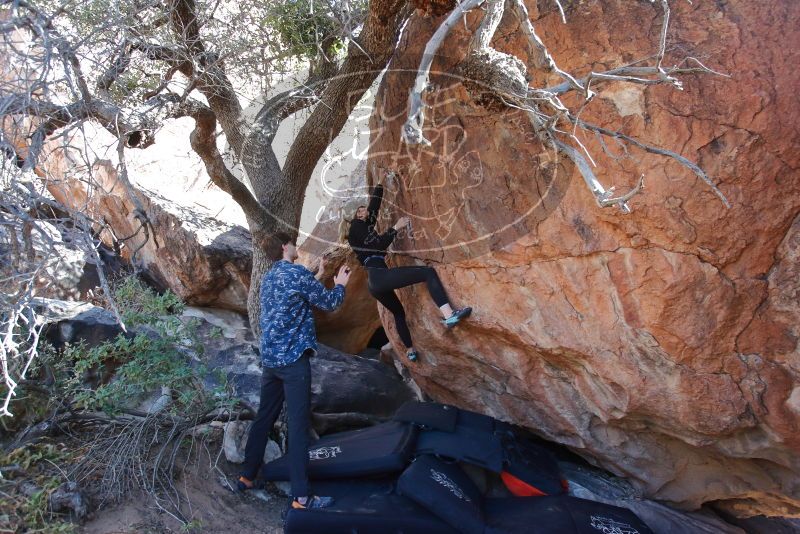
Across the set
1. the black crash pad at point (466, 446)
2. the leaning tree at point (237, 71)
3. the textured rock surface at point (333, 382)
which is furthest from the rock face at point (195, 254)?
the black crash pad at point (466, 446)

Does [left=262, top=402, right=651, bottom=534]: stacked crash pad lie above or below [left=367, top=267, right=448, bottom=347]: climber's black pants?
below

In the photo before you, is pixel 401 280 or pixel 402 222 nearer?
pixel 401 280

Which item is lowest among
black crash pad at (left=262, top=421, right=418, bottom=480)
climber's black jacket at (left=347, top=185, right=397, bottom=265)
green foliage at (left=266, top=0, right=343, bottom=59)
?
black crash pad at (left=262, top=421, right=418, bottom=480)

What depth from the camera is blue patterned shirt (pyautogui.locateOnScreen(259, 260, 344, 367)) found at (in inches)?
154

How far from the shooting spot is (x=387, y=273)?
4.60 meters

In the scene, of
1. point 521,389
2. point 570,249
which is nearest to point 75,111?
point 570,249

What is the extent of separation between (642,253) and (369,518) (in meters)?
2.15

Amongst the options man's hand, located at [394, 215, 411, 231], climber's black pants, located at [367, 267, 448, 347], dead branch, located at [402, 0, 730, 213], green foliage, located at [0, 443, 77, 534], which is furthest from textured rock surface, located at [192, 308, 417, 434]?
dead branch, located at [402, 0, 730, 213]

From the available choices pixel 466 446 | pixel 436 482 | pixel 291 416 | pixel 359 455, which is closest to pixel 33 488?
pixel 291 416

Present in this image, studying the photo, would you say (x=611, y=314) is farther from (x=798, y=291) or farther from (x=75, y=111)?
(x=75, y=111)

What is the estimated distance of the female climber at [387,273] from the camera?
4488 mm

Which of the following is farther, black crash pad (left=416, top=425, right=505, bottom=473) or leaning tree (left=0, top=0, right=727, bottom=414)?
leaning tree (left=0, top=0, right=727, bottom=414)

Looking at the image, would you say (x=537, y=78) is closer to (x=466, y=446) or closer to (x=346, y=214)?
(x=466, y=446)

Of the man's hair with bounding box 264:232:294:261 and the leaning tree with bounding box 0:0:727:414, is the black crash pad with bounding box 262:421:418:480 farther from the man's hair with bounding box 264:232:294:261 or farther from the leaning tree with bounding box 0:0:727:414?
the leaning tree with bounding box 0:0:727:414
